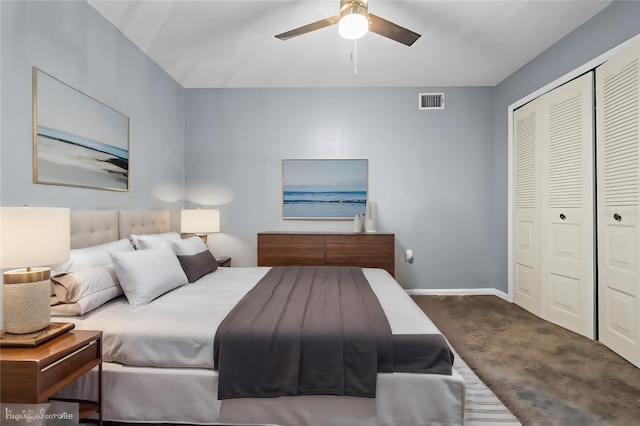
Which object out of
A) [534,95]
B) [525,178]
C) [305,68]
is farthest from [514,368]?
[305,68]

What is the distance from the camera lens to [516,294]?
3625 mm

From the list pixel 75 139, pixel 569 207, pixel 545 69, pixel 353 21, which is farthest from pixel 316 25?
pixel 569 207

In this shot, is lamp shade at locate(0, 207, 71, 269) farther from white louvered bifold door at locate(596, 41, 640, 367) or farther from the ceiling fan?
white louvered bifold door at locate(596, 41, 640, 367)

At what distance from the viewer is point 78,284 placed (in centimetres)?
169

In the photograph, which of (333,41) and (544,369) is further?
(333,41)

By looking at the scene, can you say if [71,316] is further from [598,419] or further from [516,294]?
[516,294]

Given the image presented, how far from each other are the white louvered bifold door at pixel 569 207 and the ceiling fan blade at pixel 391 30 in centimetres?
176

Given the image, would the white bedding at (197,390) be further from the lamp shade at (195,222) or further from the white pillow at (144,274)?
the lamp shade at (195,222)

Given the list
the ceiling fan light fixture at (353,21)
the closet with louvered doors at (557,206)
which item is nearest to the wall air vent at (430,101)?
the closet with louvered doors at (557,206)

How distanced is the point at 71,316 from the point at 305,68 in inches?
124

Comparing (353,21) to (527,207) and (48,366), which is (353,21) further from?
(527,207)

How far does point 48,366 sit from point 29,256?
1.50 feet

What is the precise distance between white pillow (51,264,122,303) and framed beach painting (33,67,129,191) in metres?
0.70

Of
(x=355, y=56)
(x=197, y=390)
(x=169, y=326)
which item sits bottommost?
(x=197, y=390)
